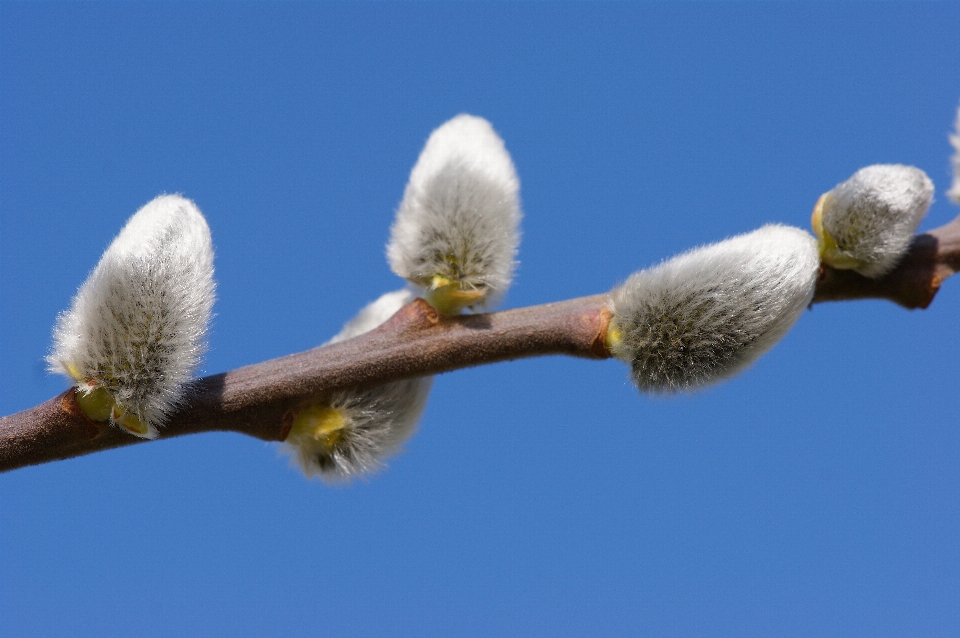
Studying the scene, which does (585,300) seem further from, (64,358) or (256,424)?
(64,358)

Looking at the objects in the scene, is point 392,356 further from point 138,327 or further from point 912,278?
point 912,278

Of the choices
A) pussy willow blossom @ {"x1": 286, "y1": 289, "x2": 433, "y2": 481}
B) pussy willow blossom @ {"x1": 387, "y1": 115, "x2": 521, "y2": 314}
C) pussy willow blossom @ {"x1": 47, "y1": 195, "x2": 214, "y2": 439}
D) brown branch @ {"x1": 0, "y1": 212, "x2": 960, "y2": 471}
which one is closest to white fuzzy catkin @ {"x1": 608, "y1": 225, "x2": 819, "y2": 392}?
brown branch @ {"x1": 0, "y1": 212, "x2": 960, "y2": 471}

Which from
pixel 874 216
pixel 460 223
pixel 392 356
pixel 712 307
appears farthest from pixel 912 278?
pixel 392 356

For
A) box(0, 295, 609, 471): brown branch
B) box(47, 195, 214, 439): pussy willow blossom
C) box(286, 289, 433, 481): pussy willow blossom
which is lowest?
box(286, 289, 433, 481): pussy willow blossom

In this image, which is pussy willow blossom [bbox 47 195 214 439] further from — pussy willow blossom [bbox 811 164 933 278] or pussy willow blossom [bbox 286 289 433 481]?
pussy willow blossom [bbox 811 164 933 278]

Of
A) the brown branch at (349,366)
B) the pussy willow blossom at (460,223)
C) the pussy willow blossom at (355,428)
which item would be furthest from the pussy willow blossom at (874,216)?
the pussy willow blossom at (355,428)

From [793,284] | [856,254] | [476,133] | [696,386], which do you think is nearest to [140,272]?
[476,133]

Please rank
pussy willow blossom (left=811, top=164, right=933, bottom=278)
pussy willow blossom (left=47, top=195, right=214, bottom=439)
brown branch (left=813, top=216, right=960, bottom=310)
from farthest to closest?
brown branch (left=813, top=216, right=960, bottom=310) < pussy willow blossom (left=811, top=164, right=933, bottom=278) < pussy willow blossom (left=47, top=195, right=214, bottom=439)

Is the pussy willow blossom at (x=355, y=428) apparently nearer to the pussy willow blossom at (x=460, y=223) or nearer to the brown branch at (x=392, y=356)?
the brown branch at (x=392, y=356)
